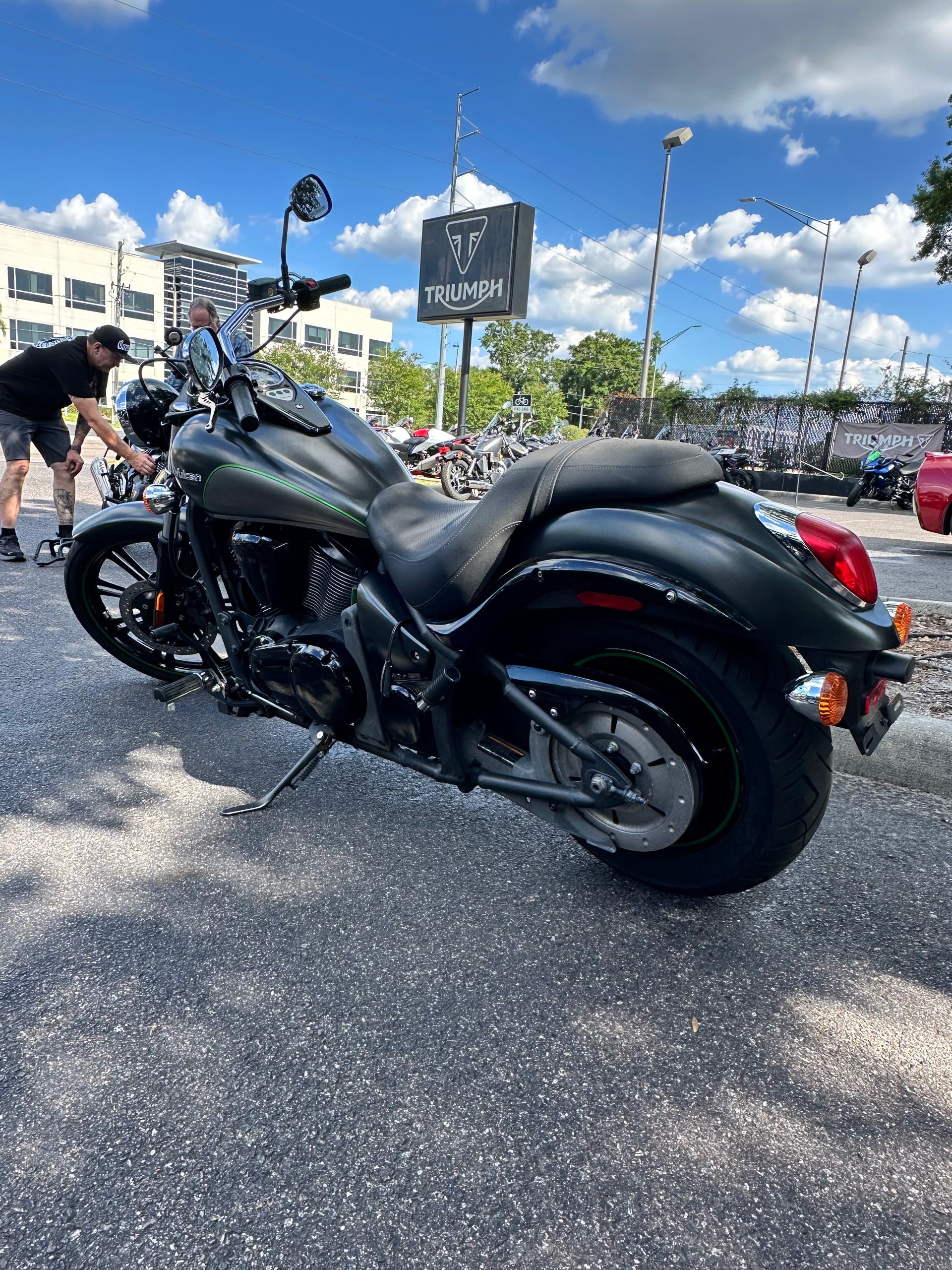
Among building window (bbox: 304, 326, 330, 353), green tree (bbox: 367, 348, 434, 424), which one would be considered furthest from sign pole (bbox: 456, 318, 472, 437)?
building window (bbox: 304, 326, 330, 353)

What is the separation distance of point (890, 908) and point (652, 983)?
84 cm

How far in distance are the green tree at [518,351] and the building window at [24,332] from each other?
111 feet

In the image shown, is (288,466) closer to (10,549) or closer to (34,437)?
(10,549)

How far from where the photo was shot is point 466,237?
1474 cm

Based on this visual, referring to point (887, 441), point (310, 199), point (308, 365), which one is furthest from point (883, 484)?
point (308, 365)

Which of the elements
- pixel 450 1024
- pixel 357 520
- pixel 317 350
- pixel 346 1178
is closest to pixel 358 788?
pixel 357 520

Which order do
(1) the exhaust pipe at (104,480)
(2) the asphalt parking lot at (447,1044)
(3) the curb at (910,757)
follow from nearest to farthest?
1. (2) the asphalt parking lot at (447,1044)
2. (3) the curb at (910,757)
3. (1) the exhaust pipe at (104,480)

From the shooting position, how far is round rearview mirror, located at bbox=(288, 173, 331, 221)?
2.80 m

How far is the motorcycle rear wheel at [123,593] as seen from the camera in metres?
3.54

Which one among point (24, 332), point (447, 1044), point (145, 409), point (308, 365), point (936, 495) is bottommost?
point (447, 1044)

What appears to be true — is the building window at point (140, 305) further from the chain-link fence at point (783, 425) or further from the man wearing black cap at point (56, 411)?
the man wearing black cap at point (56, 411)

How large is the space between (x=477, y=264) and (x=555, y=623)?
46.3 ft

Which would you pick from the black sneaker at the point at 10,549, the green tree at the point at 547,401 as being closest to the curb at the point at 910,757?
the black sneaker at the point at 10,549

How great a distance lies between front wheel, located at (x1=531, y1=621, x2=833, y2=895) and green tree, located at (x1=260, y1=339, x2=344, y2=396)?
4460 cm
